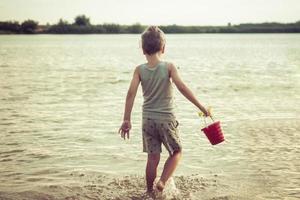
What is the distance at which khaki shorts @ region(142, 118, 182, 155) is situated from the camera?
196 inches

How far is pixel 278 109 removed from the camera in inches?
437

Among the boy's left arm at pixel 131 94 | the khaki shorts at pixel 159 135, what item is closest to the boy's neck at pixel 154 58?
the boy's left arm at pixel 131 94

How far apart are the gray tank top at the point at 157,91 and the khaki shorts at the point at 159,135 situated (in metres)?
0.06

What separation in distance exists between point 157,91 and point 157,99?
83 millimetres

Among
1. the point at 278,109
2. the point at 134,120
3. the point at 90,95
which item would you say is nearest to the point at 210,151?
the point at 134,120

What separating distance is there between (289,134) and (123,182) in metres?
3.63

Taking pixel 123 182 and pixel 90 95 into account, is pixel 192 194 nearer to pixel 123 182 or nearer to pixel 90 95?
pixel 123 182

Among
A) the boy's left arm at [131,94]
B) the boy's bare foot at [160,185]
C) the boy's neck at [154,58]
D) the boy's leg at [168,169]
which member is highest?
the boy's neck at [154,58]

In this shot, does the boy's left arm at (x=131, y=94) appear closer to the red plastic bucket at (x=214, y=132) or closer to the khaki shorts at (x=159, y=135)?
the khaki shorts at (x=159, y=135)

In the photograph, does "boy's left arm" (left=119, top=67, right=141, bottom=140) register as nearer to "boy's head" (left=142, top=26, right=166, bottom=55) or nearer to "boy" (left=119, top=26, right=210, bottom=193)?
"boy" (left=119, top=26, right=210, bottom=193)

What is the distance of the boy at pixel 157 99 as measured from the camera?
4.88m

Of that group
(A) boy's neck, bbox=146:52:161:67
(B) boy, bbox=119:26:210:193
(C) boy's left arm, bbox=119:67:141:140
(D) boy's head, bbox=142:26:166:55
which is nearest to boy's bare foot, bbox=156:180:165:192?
(B) boy, bbox=119:26:210:193

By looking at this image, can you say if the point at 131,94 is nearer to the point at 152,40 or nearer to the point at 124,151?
the point at 152,40

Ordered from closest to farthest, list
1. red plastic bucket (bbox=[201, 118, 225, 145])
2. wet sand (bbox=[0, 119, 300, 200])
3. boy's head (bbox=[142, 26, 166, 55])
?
1. boy's head (bbox=[142, 26, 166, 55])
2. red plastic bucket (bbox=[201, 118, 225, 145])
3. wet sand (bbox=[0, 119, 300, 200])
